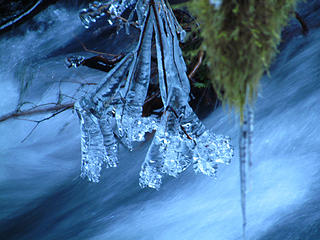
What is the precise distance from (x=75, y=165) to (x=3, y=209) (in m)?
0.46

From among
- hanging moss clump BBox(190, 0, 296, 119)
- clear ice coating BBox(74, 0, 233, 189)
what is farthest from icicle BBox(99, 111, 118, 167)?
hanging moss clump BBox(190, 0, 296, 119)

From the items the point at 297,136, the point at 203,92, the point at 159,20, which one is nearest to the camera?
the point at 159,20

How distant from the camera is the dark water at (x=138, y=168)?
45.9 inches

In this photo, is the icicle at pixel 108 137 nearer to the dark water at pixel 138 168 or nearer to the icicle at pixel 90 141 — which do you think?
the icicle at pixel 90 141

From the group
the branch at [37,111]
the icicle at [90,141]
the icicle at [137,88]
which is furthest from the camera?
the branch at [37,111]

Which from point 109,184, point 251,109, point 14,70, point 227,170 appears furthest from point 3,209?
point 251,109

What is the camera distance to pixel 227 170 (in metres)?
1.25

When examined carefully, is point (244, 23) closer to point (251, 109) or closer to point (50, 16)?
point (251, 109)

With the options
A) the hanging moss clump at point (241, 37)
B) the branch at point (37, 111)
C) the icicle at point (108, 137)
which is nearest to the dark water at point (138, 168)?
the branch at point (37, 111)

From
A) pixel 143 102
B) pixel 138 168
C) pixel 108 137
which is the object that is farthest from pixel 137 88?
pixel 138 168

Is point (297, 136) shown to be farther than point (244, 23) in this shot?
Yes

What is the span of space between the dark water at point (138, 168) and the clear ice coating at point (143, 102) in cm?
24

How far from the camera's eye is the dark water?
117 cm

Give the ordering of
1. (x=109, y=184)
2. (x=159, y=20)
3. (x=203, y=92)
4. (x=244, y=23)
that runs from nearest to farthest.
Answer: (x=244, y=23) < (x=159, y=20) < (x=203, y=92) < (x=109, y=184)
